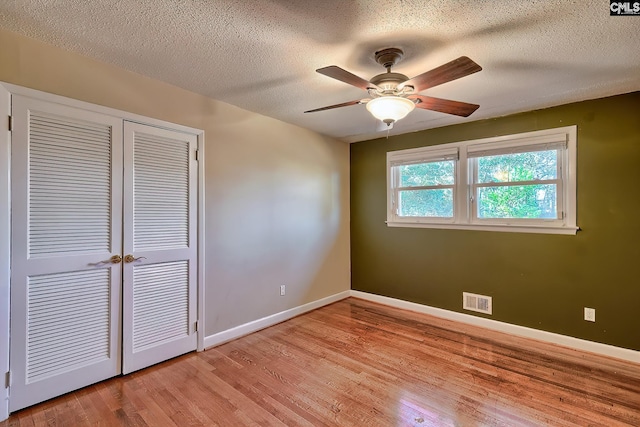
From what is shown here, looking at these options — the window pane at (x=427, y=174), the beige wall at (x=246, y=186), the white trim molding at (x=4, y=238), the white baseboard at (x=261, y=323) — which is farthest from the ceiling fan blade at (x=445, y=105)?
the white baseboard at (x=261, y=323)

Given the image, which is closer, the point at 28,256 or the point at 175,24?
the point at 175,24

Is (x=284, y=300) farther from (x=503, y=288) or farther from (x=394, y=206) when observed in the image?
(x=503, y=288)

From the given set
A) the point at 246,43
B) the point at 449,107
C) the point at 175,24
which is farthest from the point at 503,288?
the point at 175,24

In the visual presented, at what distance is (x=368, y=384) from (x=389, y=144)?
10.0ft

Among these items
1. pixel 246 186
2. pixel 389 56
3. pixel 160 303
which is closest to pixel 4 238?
pixel 160 303

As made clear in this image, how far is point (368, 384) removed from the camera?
2314 mm

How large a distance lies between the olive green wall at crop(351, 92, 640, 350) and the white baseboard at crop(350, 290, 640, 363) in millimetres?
55

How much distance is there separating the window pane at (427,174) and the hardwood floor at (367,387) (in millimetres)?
1838

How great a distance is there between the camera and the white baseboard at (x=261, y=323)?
298cm

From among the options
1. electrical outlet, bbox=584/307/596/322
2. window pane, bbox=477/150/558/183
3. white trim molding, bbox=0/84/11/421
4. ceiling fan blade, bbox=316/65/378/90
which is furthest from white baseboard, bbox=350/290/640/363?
white trim molding, bbox=0/84/11/421

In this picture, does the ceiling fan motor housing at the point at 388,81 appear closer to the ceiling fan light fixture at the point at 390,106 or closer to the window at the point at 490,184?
the ceiling fan light fixture at the point at 390,106

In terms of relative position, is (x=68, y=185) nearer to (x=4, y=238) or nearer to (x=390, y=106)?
(x=4, y=238)

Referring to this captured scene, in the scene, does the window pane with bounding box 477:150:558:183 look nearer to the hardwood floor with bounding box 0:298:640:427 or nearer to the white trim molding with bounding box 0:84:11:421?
the hardwood floor with bounding box 0:298:640:427

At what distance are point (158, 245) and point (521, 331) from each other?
12.1 ft
